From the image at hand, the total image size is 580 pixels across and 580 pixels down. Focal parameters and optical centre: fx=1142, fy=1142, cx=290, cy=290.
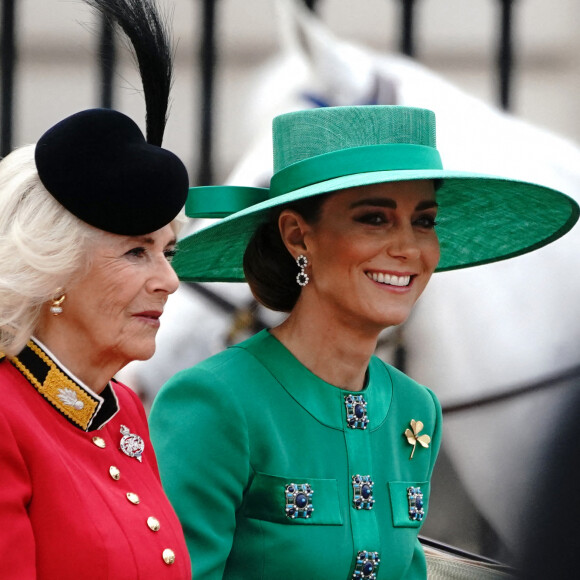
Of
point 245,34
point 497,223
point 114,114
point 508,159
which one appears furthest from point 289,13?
point 114,114

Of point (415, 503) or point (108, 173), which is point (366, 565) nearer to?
point (415, 503)

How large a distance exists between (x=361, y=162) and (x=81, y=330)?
27.8 inches

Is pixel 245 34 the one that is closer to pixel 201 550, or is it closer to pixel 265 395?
pixel 265 395

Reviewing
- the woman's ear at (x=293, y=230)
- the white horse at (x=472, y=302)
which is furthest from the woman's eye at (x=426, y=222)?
the white horse at (x=472, y=302)

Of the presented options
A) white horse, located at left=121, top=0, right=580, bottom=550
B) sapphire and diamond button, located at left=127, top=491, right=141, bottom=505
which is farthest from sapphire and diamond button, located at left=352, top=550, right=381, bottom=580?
white horse, located at left=121, top=0, right=580, bottom=550

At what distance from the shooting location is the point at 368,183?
1.93m

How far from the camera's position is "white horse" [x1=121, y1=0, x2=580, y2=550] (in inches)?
122

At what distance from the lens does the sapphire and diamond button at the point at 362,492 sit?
2045 mm

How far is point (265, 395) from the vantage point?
2070 millimetres

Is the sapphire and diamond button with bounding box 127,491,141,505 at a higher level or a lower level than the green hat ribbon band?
lower

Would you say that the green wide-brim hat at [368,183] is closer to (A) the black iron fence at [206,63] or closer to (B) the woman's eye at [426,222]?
(B) the woman's eye at [426,222]

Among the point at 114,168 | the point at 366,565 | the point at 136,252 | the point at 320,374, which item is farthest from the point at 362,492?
the point at 114,168

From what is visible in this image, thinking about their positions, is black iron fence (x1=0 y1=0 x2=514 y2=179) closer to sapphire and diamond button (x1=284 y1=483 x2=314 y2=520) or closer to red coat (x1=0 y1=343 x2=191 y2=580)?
sapphire and diamond button (x1=284 y1=483 x2=314 y2=520)

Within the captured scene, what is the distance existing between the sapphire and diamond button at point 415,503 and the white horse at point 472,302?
3.14 ft
